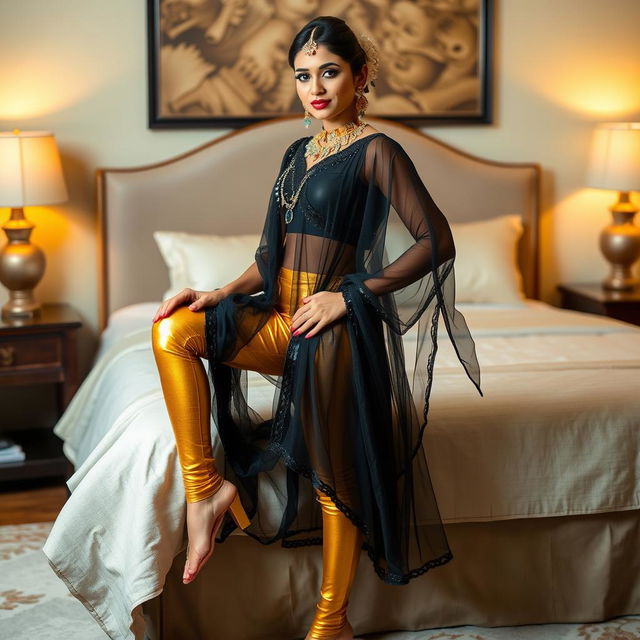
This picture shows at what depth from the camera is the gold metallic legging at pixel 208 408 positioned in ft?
7.12

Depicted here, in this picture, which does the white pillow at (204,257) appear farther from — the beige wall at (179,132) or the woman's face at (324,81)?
the woman's face at (324,81)

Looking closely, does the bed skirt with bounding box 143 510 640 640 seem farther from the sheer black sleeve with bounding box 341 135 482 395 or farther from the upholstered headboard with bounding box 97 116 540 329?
the upholstered headboard with bounding box 97 116 540 329

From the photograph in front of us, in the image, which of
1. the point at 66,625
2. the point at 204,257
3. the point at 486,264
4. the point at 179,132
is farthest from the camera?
the point at 179,132

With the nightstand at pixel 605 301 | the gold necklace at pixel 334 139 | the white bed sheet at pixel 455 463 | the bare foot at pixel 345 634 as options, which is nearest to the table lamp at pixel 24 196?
the white bed sheet at pixel 455 463

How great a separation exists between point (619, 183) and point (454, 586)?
2.33 meters

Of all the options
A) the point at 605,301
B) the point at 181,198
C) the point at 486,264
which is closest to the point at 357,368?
the point at 486,264

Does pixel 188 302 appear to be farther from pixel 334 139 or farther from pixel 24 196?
pixel 24 196

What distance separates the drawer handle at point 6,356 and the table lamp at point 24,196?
20 cm

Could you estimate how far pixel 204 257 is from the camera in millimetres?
3836

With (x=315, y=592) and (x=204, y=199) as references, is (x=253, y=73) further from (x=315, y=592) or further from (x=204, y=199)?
(x=315, y=592)

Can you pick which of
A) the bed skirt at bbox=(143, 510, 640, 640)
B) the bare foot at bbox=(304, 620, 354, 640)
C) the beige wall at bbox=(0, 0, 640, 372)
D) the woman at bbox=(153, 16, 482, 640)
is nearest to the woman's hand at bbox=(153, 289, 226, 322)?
the woman at bbox=(153, 16, 482, 640)

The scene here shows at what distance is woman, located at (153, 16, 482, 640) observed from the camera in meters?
2.17

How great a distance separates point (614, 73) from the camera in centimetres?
448

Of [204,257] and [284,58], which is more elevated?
[284,58]
